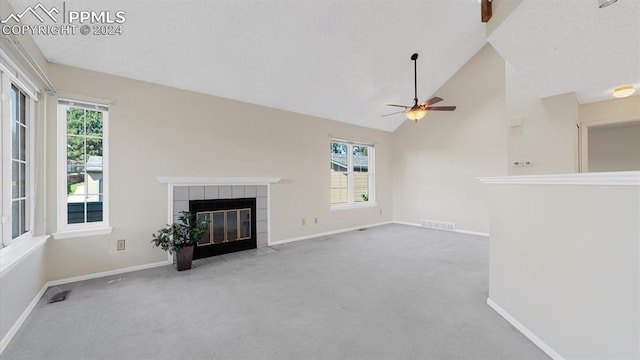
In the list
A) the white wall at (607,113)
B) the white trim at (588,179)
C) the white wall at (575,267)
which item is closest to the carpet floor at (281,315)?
the white wall at (575,267)

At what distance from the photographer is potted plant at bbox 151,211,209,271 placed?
337 cm

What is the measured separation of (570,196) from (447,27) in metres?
3.83

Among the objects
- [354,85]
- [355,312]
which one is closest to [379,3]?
[354,85]

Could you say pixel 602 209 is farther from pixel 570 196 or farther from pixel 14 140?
pixel 14 140

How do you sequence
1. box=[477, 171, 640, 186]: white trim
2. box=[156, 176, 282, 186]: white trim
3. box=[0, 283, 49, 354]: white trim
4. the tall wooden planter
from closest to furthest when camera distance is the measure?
box=[477, 171, 640, 186]: white trim, box=[0, 283, 49, 354]: white trim, the tall wooden planter, box=[156, 176, 282, 186]: white trim

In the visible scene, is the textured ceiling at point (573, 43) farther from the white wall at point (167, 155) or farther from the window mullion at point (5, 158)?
the window mullion at point (5, 158)

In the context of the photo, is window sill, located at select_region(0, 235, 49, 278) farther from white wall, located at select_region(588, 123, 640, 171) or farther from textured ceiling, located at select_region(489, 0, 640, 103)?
white wall, located at select_region(588, 123, 640, 171)

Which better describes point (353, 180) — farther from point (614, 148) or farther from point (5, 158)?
point (5, 158)

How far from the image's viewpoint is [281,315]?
7.44ft

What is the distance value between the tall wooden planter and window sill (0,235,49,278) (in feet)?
4.26

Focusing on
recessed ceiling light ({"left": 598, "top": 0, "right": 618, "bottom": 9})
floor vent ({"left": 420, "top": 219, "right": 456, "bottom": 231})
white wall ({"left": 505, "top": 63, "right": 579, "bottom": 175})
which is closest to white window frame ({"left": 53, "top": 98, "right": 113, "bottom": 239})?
recessed ceiling light ({"left": 598, "top": 0, "right": 618, "bottom": 9})

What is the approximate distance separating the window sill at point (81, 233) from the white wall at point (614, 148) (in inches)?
271

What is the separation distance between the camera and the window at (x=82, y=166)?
3.04m

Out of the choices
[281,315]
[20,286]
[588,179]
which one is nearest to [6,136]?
[20,286]
